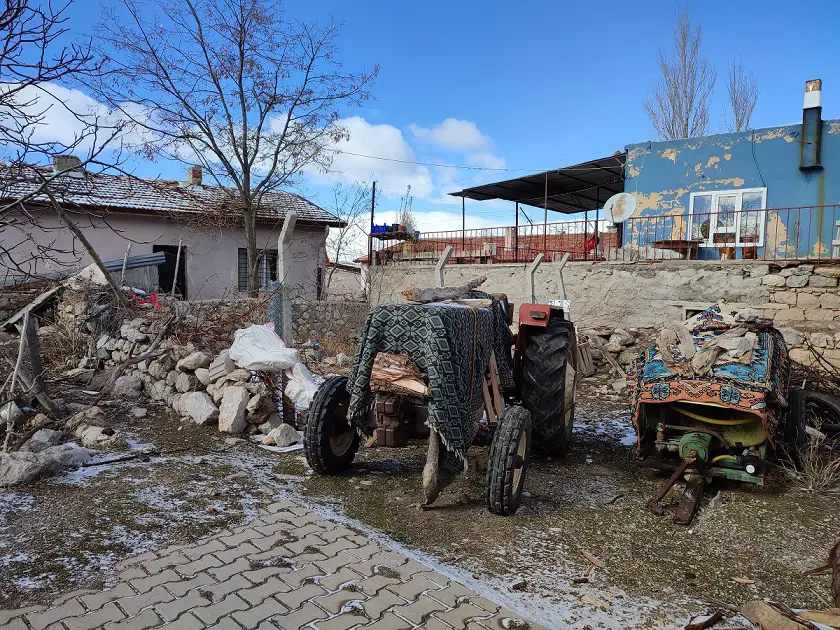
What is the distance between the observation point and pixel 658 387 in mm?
4336

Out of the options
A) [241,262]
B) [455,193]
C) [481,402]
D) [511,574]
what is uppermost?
[455,193]

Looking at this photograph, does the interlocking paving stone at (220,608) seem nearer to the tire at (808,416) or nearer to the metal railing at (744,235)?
the tire at (808,416)

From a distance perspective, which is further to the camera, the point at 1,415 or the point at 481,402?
the point at 1,415

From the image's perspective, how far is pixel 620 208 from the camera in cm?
1300

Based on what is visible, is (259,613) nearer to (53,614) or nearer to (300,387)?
(53,614)

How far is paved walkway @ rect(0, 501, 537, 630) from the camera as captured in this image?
2543 mm

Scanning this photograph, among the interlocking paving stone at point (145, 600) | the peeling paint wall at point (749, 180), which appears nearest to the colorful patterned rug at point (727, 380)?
the interlocking paving stone at point (145, 600)

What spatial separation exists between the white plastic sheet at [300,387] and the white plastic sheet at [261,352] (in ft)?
0.40

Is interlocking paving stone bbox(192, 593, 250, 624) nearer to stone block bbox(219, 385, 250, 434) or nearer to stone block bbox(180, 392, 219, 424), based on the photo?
stone block bbox(219, 385, 250, 434)

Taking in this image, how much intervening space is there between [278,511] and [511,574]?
5.36 ft

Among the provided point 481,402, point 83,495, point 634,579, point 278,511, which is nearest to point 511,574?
point 634,579

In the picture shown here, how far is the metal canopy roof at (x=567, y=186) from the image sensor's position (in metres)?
14.3

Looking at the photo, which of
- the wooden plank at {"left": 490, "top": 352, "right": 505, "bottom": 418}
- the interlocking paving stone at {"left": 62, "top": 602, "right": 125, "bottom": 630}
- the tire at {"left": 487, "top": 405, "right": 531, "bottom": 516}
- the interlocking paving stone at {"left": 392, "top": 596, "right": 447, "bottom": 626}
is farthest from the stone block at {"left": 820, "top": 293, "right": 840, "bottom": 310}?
the interlocking paving stone at {"left": 62, "top": 602, "right": 125, "bottom": 630}

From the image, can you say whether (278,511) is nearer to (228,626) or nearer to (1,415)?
(228,626)
